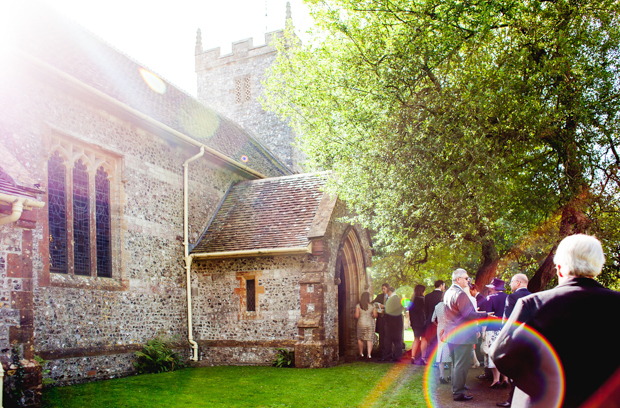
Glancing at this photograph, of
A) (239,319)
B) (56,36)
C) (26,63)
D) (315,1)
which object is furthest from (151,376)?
(315,1)

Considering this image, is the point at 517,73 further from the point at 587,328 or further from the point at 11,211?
the point at 11,211

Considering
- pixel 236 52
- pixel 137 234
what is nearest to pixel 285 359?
pixel 137 234

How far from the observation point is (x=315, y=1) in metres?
11.5

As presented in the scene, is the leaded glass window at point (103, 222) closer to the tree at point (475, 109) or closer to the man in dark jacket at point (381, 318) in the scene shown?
the tree at point (475, 109)

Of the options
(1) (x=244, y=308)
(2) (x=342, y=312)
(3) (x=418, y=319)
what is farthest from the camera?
(2) (x=342, y=312)

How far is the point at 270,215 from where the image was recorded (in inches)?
544

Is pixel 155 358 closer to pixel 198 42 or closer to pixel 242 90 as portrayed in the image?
pixel 242 90

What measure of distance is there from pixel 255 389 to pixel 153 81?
34.9 ft

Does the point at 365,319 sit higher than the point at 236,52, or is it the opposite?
the point at 236,52

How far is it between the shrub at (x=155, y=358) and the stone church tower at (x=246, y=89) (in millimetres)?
12278

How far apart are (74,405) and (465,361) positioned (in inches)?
224

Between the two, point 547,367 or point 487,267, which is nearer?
point 547,367

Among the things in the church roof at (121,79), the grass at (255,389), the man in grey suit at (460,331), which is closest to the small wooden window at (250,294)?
the grass at (255,389)

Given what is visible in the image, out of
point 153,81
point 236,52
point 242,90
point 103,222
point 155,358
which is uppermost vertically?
point 236,52
